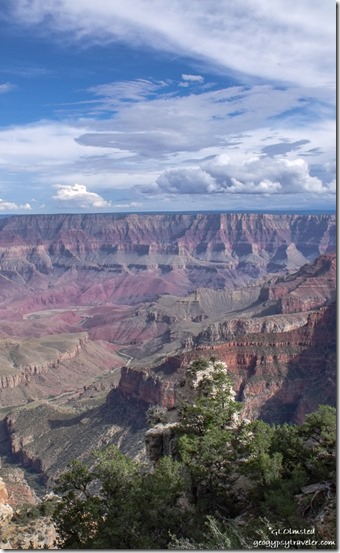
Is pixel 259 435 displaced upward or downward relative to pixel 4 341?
upward

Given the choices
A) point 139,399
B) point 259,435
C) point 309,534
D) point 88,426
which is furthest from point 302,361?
point 309,534

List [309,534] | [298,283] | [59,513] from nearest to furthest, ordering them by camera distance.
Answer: [309,534], [59,513], [298,283]

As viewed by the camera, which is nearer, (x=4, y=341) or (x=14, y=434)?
(x=14, y=434)

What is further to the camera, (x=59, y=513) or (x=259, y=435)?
(x=259, y=435)

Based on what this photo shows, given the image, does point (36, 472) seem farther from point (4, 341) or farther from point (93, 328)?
point (93, 328)

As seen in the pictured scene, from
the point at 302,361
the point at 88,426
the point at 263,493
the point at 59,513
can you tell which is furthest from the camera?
the point at 302,361

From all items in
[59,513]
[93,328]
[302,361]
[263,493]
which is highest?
[263,493]

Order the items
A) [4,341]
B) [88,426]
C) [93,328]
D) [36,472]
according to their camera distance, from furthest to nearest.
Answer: [93,328] → [4,341] → [88,426] → [36,472]

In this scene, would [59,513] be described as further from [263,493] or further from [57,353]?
[57,353]

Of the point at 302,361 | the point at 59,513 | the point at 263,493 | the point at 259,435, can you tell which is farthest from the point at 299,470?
the point at 302,361
